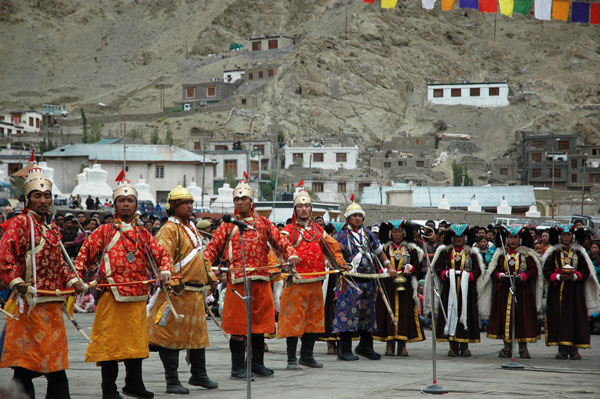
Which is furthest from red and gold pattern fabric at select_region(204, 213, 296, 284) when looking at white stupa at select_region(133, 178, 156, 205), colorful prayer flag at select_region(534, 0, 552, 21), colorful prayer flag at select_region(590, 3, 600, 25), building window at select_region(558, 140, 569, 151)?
building window at select_region(558, 140, 569, 151)

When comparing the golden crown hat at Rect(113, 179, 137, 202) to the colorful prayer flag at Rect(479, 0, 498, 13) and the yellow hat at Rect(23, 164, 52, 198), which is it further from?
the colorful prayer flag at Rect(479, 0, 498, 13)

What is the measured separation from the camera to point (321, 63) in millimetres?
114938

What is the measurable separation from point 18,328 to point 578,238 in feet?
26.2

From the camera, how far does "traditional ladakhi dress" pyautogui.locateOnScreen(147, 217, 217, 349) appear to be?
864 cm

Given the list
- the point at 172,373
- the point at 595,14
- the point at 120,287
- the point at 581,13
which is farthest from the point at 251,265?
the point at 581,13

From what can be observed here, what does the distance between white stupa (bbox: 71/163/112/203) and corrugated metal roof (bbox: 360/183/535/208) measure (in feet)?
75.0

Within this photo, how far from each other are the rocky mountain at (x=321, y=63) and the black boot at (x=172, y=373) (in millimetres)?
86428

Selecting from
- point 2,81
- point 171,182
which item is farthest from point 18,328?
point 2,81

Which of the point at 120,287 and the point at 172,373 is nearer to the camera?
the point at 120,287

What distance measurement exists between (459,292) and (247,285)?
507 cm

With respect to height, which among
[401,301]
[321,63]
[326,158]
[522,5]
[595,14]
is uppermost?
[321,63]

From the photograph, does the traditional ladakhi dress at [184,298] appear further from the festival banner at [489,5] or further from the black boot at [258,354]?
the festival banner at [489,5]

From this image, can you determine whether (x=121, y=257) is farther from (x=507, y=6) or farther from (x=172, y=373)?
(x=507, y=6)

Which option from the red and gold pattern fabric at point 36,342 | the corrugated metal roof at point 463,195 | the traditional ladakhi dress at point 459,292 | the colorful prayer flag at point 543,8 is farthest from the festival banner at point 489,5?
the corrugated metal roof at point 463,195
